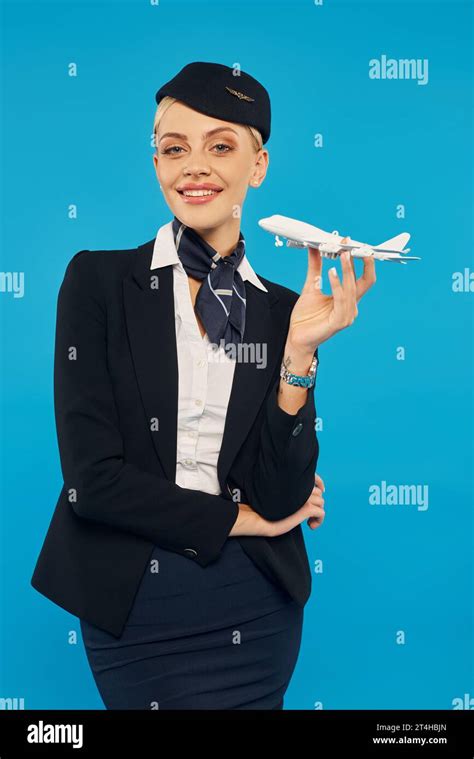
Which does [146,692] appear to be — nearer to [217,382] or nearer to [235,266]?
[217,382]

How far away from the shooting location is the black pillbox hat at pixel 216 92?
3.17 meters

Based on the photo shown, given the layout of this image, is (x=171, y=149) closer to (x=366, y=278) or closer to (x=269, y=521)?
(x=366, y=278)

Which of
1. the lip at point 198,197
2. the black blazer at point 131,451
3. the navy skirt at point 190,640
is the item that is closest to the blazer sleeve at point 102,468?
the black blazer at point 131,451

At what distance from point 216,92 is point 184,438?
1135 mm

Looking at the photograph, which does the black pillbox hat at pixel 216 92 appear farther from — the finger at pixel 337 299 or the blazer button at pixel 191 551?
the blazer button at pixel 191 551

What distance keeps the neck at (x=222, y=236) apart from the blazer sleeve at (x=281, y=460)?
50cm

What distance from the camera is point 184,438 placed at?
3.17 metres

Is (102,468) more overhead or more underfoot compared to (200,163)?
more underfoot

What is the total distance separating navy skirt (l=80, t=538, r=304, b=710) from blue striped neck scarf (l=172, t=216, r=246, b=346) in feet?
2.36

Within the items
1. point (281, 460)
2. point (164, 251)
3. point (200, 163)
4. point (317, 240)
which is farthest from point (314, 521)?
point (200, 163)

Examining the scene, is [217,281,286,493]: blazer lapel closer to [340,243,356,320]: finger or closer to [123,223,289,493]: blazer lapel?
[123,223,289,493]: blazer lapel

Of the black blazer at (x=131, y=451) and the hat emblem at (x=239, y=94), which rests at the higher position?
the hat emblem at (x=239, y=94)

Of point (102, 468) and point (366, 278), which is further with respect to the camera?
point (366, 278)

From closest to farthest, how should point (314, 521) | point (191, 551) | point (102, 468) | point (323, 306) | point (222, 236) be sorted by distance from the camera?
point (102, 468), point (191, 551), point (323, 306), point (222, 236), point (314, 521)
